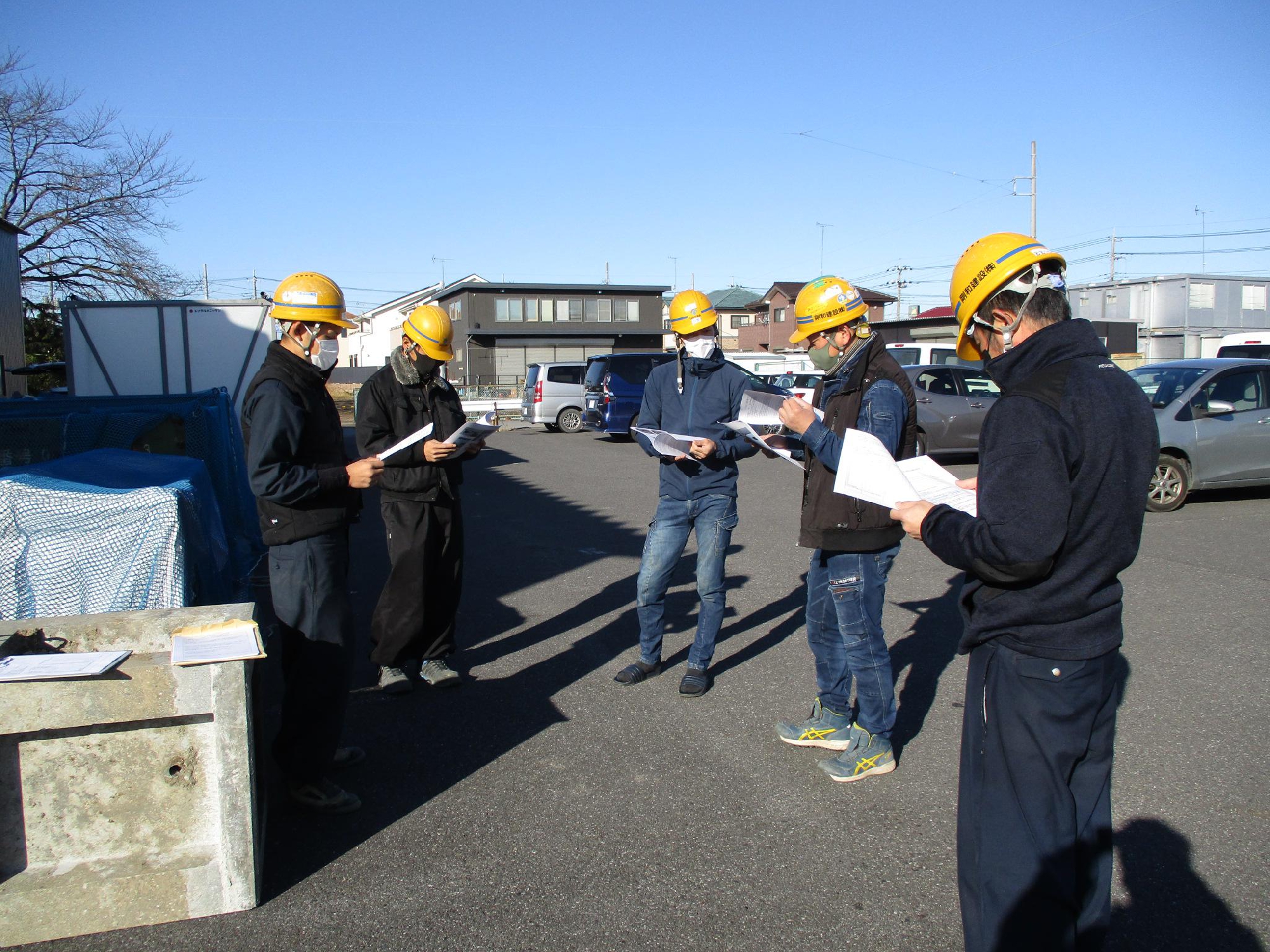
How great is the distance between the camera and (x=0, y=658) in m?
2.86

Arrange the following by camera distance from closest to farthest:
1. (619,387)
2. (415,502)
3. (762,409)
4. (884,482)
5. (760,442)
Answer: (884,482)
(762,409)
(760,442)
(415,502)
(619,387)

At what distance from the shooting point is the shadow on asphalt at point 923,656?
14.7ft

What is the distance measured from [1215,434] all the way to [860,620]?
896 centimetres

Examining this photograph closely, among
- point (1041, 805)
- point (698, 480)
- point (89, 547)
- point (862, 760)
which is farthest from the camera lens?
point (698, 480)

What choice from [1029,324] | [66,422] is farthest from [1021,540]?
[66,422]

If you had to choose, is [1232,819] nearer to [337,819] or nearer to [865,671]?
[865,671]

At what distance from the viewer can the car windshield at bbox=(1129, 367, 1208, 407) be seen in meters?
10.9

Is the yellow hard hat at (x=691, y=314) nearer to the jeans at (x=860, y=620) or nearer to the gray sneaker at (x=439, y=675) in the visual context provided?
the jeans at (x=860, y=620)

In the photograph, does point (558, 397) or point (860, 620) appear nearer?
point (860, 620)

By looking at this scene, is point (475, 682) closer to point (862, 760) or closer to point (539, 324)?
point (862, 760)

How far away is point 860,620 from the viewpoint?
12.4ft

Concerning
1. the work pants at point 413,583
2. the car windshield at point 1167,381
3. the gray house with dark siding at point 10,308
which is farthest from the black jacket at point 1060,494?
the gray house with dark siding at point 10,308

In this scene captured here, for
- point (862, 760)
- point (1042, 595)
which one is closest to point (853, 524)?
point (862, 760)

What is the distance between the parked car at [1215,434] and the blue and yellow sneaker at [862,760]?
8.07 metres
